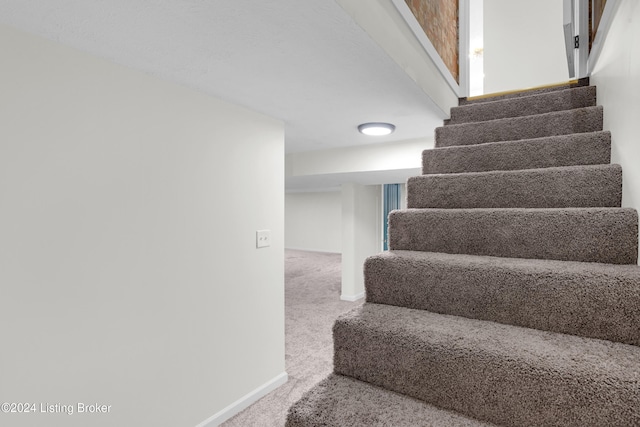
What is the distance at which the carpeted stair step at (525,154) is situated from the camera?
4.84ft

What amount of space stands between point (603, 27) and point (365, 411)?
192 cm

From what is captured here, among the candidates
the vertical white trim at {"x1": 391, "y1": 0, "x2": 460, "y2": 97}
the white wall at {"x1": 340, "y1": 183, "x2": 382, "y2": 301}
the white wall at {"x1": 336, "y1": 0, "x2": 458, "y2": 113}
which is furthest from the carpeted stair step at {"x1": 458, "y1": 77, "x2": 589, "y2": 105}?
the white wall at {"x1": 340, "y1": 183, "x2": 382, "y2": 301}

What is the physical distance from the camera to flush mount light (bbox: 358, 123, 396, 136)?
2312 millimetres

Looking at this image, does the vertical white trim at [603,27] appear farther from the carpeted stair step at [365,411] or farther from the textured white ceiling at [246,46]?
the carpeted stair step at [365,411]

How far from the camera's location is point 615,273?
926 millimetres

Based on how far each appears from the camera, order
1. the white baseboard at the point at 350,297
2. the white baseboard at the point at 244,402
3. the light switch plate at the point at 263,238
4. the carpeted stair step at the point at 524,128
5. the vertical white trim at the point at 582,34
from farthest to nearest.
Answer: the white baseboard at the point at 350,297 < the light switch plate at the point at 263,238 < the vertical white trim at the point at 582,34 < the white baseboard at the point at 244,402 < the carpeted stair step at the point at 524,128

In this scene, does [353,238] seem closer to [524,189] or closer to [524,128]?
[524,128]

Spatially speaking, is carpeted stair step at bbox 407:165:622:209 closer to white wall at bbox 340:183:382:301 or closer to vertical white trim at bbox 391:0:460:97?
vertical white trim at bbox 391:0:460:97

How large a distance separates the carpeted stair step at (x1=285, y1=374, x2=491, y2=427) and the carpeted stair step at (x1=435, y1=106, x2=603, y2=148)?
5.38 ft

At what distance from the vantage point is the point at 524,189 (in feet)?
4.71

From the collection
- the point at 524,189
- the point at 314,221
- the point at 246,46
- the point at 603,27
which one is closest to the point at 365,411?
the point at 524,189

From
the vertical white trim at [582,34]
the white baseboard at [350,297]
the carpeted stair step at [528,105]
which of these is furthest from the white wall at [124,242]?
the white baseboard at [350,297]

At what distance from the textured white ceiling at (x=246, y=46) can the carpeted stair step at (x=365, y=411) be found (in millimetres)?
1191

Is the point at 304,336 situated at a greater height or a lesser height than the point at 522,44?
lesser
